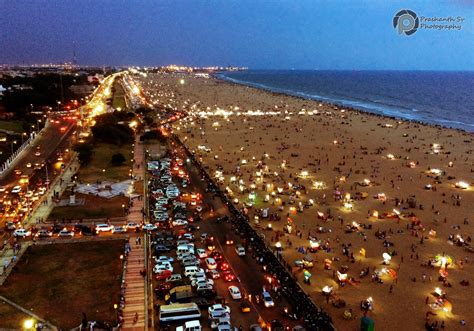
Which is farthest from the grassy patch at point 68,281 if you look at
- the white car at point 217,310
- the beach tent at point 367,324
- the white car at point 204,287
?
the beach tent at point 367,324

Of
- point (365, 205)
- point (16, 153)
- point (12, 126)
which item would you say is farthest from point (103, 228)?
point (12, 126)

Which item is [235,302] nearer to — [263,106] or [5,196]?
[5,196]

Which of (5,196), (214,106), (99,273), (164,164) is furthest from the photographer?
(214,106)

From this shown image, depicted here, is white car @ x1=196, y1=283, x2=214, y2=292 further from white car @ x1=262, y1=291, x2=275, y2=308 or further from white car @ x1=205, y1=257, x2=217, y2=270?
white car @ x1=262, y1=291, x2=275, y2=308

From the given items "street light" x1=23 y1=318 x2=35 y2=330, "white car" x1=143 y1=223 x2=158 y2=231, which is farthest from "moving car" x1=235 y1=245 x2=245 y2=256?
"street light" x1=23 y1=318 x2=35 y2=330

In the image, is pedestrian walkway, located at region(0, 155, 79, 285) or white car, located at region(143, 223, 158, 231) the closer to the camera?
pedestrian walkway, located at region(0, 155, 79, 285)

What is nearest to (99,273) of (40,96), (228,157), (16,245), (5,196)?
(16,245)
